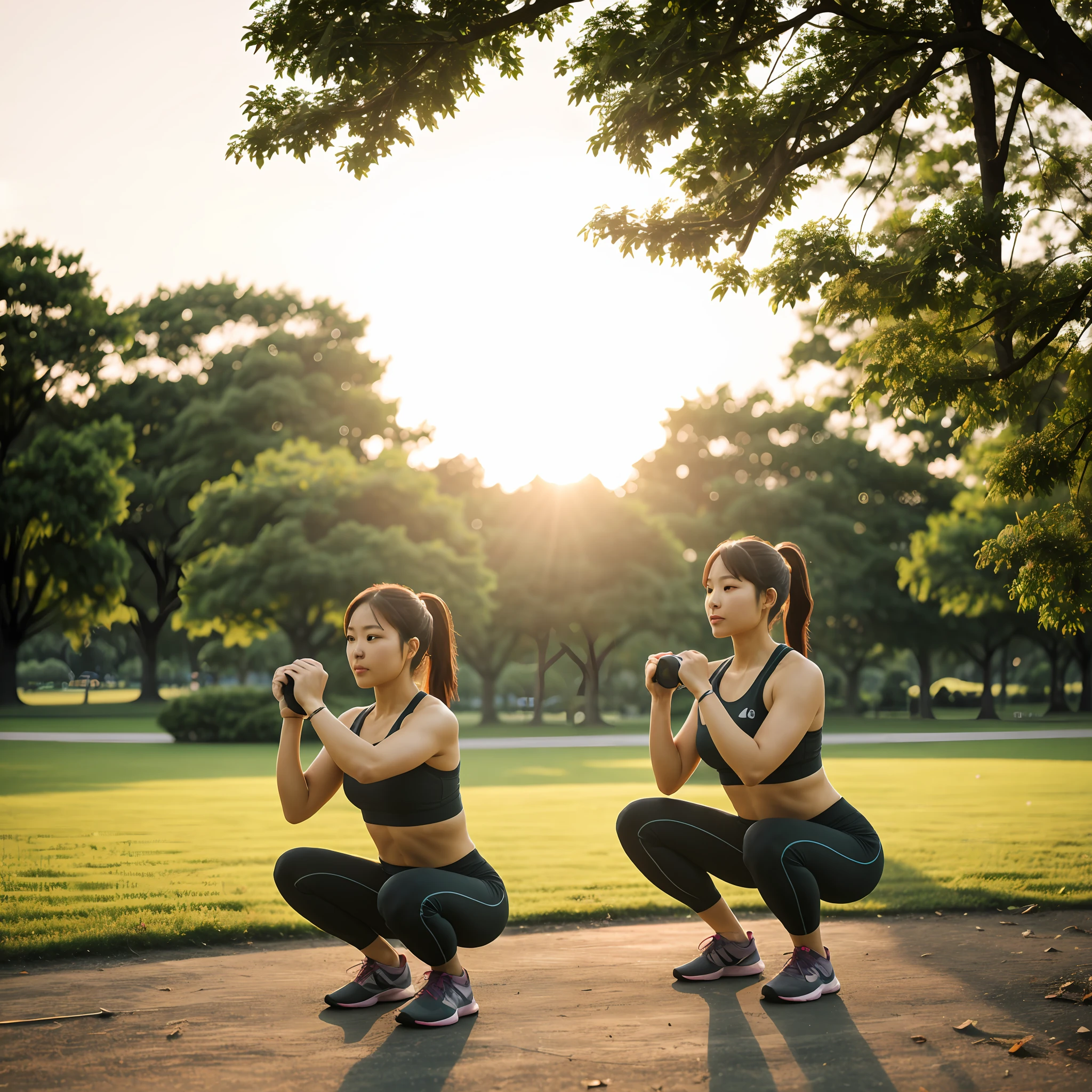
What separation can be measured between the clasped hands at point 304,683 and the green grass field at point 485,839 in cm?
271

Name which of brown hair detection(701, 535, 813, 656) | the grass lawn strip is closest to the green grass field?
the grass lawn strip

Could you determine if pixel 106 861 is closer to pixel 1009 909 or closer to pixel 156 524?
pixel 1009 909

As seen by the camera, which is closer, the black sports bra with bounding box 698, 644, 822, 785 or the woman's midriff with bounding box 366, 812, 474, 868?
the woman's midriff with bounding box 366, 812, 474, 868

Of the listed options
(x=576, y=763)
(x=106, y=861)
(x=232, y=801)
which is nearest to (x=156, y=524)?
(x=576, y=763)

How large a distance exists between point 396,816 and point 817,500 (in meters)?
43.1

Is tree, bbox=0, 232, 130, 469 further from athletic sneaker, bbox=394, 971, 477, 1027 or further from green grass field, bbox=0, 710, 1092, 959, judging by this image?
athletic sneaker, bbox=394, 971, 477, 1027

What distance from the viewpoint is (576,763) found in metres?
21.9

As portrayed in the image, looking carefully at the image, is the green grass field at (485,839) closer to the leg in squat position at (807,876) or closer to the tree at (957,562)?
the leg in squat position at (807,876)

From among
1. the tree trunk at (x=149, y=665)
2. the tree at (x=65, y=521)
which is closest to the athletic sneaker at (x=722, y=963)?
the tree at (x=65, y=521)

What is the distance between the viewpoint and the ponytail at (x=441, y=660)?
494 cm

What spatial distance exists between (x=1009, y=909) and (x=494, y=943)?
338 centimetres

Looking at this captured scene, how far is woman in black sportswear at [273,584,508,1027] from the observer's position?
441cm

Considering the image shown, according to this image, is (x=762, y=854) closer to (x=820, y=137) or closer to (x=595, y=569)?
(x=820, y=137)

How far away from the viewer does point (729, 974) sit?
5199mm
